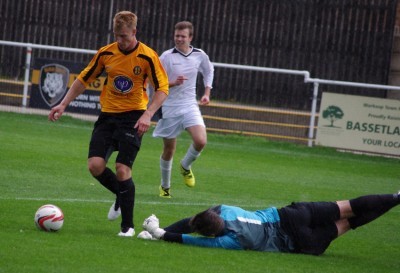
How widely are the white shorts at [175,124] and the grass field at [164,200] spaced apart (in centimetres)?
77

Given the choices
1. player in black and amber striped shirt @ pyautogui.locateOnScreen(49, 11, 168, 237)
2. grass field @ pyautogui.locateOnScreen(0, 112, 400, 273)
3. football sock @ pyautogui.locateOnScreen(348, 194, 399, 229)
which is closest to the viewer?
grass field @ pyautogui.locateOnScreen(0, 112, 400, 273)

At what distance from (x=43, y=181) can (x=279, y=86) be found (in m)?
10.7

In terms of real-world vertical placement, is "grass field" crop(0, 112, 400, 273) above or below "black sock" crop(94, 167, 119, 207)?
below

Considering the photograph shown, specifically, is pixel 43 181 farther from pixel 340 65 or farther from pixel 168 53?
pixel 340 65

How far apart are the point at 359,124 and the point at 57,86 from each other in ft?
21.1

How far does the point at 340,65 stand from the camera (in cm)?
2825

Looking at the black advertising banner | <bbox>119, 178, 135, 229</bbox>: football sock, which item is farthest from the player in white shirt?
the black advertising banner

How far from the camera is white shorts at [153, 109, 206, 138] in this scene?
1407 cm

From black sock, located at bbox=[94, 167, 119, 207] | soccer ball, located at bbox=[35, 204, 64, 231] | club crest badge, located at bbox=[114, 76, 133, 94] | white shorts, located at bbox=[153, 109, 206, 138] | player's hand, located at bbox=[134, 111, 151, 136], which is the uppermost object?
club crest badge, located at bbox=[114, 76, 133, 94]

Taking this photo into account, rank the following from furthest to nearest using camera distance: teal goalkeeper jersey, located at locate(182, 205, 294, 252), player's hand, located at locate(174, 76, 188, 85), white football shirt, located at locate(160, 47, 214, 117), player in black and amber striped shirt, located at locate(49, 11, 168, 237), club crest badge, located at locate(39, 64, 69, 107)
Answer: club crest badge, located at locate(39, 64, 69, 107), white football shirt, located at locate(160, 47, 214, 117), player's hand, located at locate(174, 76, 188, 85), player in black and amber striped shirt, located at locate(49, 11, 168, 237), teal goalkeeper jersey, located at locate(182, 205, 294, 252)

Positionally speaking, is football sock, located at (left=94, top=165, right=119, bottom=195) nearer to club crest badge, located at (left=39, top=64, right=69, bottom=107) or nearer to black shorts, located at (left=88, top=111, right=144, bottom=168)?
black shorts, located at (left=88, top=111, right=144, bottom=168)

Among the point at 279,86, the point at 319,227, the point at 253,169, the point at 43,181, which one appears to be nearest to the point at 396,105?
the point at 279,86

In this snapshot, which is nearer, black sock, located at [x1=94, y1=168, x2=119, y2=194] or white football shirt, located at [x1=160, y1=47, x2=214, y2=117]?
black sock, located at [x1=94, y1=168, x2=119, y2=194]

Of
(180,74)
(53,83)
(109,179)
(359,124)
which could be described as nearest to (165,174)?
(180,74)
